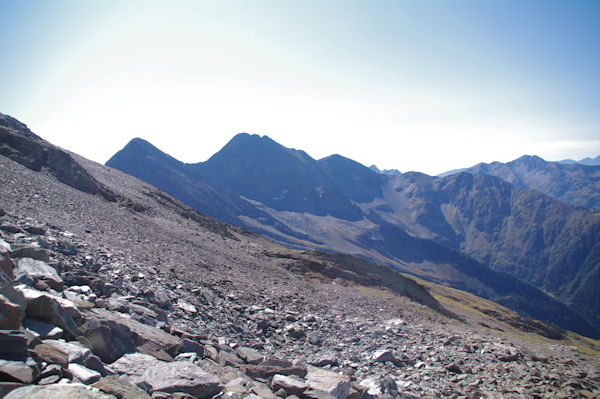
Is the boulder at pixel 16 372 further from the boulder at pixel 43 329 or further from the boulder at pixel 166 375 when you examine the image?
the boulder at pixel 166 375

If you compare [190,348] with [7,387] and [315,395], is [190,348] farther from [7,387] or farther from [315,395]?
[7,387]

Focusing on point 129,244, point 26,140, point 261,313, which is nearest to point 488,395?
point 261,313

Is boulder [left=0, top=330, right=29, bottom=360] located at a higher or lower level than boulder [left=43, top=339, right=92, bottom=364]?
higher

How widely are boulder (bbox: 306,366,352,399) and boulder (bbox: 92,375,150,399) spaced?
5861 mm

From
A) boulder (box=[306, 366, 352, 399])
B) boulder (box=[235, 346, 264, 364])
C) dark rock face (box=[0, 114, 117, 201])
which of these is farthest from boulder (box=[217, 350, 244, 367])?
dark rock face (box=[0, 114, 117, 201])

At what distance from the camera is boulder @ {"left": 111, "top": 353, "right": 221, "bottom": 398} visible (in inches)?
350

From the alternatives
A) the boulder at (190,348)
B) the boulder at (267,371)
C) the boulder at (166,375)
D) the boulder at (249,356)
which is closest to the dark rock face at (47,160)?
the boulder at (249,356)

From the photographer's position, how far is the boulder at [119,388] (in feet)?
23.6

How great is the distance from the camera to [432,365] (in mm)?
18562

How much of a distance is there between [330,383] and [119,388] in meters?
7.06

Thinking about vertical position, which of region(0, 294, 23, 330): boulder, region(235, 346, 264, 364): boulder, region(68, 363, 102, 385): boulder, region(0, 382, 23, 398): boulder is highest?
region(0, 294, 23, 330): boulder

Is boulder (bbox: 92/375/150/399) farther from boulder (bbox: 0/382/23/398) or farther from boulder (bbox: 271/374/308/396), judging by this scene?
boulder (bbox: 271/374/308/396)

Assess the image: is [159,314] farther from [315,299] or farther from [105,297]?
[315,299]

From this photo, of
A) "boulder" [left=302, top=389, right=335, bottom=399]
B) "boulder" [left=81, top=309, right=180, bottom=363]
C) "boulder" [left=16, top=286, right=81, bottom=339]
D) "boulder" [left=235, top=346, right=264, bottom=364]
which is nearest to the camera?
"boulder" [left=16, top=286, right=81, bottom=339]
